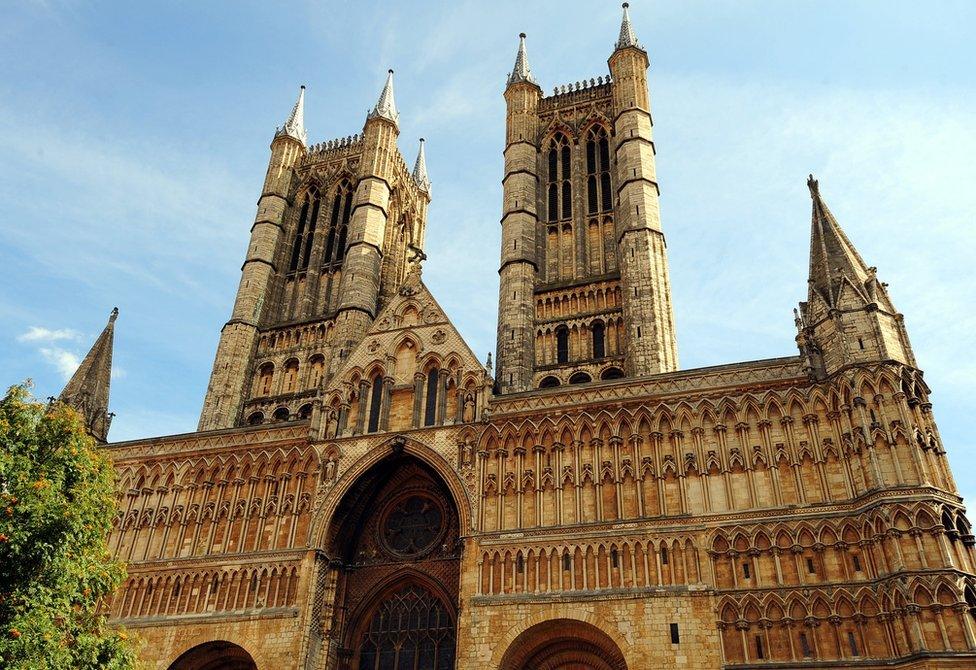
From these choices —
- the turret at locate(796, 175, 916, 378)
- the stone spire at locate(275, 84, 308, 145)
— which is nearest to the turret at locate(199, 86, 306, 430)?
the stone spire at locate(275, 84, 308, 145)

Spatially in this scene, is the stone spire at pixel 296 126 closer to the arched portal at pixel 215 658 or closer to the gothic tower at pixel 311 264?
the gothic tower at pixel 311 264

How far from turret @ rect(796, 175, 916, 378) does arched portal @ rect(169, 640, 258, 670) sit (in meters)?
17.8

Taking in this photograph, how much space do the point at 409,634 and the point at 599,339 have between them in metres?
16.2

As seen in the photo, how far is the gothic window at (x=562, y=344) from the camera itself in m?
33.9

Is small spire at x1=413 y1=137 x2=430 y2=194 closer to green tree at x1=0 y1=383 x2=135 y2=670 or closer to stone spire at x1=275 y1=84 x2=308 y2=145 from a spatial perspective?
stone spire at x1=275 y1=84 x2=308 y2=145

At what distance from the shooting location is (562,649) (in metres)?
19.8

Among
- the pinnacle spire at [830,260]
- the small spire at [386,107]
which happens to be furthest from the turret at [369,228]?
the pinnacle spire at [830,260]

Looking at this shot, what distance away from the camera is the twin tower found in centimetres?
3353

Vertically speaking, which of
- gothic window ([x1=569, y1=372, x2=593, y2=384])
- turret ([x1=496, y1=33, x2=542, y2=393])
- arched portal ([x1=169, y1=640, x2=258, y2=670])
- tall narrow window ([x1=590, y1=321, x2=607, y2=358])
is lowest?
arched portal ([x1=169, y1=640, x2=258, y2=670])

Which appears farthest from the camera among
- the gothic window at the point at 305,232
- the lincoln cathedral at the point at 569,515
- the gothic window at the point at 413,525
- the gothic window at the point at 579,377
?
the gothic window at the point at 305,232

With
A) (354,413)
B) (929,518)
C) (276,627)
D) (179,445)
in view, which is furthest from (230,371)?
(929,518)

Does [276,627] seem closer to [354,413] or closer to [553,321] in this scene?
[354,413]

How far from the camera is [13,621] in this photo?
13.5 m

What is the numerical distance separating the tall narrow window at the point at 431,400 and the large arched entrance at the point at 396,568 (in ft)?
4.35
